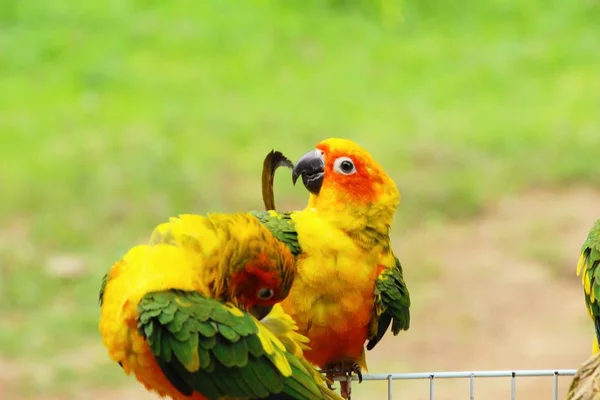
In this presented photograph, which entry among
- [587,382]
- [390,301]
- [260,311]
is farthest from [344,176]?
[587,382]

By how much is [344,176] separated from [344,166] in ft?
0.09

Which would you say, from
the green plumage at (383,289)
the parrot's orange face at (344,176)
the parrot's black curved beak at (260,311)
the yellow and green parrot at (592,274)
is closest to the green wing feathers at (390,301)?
the green plumage at (383,289)

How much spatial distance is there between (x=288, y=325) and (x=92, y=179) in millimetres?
3849

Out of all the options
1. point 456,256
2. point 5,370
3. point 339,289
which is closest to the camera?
point 339,289

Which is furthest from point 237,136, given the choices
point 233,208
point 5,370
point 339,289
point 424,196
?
point 339,289

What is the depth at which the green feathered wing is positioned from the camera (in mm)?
1760

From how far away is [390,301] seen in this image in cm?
220

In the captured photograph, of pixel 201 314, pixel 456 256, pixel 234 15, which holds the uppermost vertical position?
pixel 234 15

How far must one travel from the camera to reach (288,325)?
2021 millimetres

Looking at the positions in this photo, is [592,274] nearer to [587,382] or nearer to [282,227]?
[587,382]

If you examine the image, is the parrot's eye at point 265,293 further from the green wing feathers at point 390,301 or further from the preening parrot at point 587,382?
the preening parrot at point 587,382

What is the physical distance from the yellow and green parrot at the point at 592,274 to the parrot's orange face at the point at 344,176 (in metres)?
0.47

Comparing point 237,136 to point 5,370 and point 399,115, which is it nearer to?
point 399,115

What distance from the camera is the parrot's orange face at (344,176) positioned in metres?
2.29
